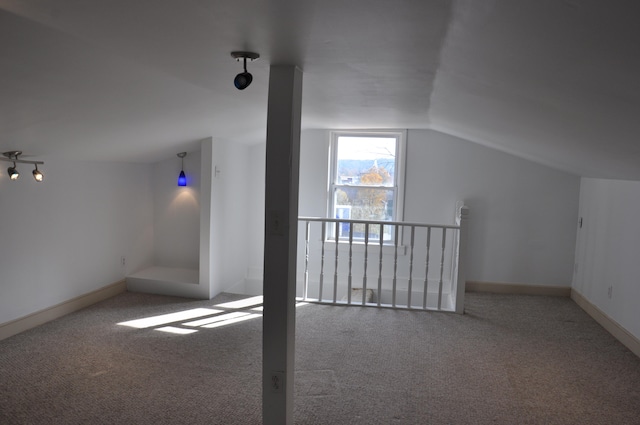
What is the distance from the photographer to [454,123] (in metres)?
4.39

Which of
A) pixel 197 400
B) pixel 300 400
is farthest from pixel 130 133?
pixel 300 400

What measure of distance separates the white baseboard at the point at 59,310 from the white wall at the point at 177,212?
0.73m

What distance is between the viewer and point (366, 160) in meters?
5.95

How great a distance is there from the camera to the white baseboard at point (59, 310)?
376cm

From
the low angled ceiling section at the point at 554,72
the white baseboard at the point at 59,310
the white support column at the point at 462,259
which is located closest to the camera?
the low angled ceiling section at the point at 554,72

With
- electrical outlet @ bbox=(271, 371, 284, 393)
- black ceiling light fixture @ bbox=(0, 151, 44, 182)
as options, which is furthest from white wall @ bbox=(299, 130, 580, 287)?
black ceiling light fixture @ bbox=(0, 151, 44, 182)

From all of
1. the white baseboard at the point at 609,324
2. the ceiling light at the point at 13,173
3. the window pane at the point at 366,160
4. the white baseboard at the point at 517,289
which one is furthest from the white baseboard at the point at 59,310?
the white baseboard at the point at 609,324

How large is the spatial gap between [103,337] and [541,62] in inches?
147

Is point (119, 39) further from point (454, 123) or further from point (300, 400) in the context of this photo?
point (454, 123)

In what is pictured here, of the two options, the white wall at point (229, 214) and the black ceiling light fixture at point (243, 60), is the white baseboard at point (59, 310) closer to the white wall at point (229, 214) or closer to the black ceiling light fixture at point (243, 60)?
the white wall at point (229, 214)

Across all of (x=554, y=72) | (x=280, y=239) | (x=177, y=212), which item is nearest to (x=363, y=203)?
(x=177, y=212)

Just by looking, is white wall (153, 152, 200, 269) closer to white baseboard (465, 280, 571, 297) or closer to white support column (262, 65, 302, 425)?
white support column (262, 65, 302, 425)

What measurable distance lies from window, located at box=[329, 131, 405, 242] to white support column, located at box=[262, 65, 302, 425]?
338 centimetres

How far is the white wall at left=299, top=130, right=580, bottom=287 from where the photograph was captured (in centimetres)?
551
